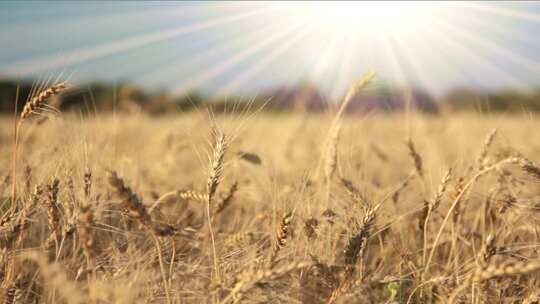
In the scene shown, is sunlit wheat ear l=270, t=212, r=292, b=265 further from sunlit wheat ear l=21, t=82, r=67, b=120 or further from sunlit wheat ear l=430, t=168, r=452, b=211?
sunlit wheat ear l=21, t=82, r=67, b=120

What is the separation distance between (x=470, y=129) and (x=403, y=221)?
17.7 ft

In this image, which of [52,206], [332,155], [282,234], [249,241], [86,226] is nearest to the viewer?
[86,226]

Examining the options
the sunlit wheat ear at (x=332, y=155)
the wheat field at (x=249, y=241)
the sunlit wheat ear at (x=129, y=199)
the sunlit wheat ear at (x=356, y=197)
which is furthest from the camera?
the sunlit wheat ear at (x=332, y=155)

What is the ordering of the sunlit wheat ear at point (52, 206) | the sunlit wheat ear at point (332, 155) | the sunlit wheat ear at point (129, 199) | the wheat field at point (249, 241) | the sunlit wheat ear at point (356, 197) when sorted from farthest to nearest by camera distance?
Result: the sunlit wheat ear at point (332, 155) → the sunlit wheat ear at point (356, 197) → the sunlit wheat ear at point (52, 206) → the wheat field at point (249, 241) → the sunlit wheat ear at point (129, 199)

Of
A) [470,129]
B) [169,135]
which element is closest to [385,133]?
[470,129]

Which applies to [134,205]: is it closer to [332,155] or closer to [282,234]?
[282,234]

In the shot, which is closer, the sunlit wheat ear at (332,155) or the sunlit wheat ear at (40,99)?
the sunlit wheat ear at (40,99)

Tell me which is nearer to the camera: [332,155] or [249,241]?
[249,241]

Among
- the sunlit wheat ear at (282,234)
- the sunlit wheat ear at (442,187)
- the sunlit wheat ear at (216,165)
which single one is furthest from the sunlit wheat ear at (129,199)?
the sunlit wheat ear at (442,187)

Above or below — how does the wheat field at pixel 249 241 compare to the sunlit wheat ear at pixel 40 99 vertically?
below

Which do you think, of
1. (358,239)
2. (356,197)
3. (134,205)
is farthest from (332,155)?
(134,205)

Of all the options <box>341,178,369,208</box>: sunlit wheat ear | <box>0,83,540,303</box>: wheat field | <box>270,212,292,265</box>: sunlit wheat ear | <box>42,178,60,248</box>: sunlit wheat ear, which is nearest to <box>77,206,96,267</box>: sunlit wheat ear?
<box>0,83,540,303</box>: wheat field

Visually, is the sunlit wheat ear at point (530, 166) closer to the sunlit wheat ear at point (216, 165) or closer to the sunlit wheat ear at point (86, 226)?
the sunlit wheat ear at point (216, 165)

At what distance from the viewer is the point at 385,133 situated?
7227mm
